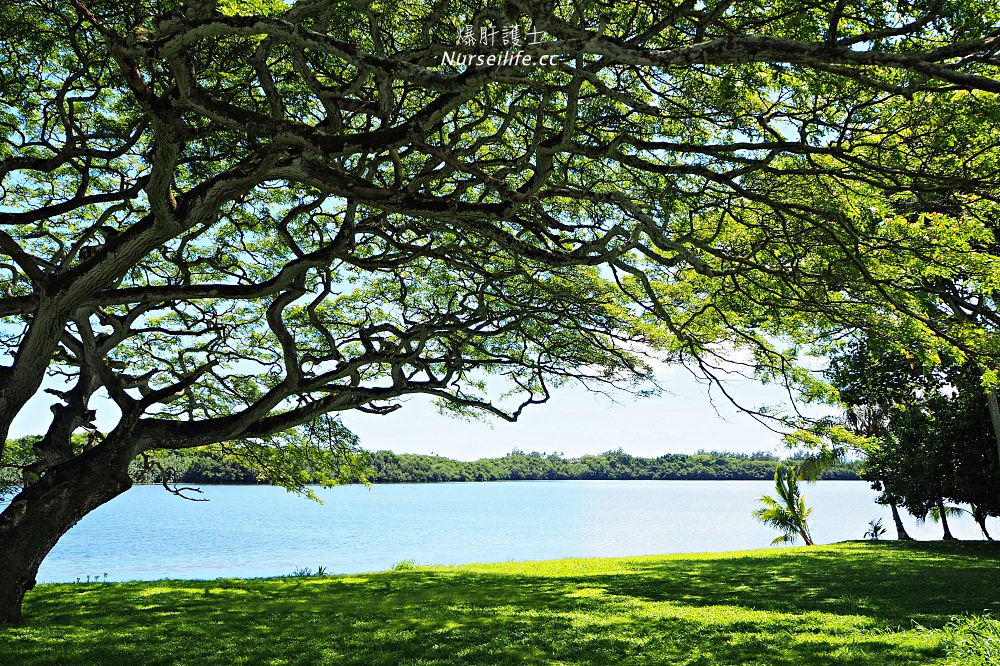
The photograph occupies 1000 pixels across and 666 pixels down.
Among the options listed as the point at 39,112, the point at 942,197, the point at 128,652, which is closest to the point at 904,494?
the point at 942,197

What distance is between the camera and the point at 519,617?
7.87 meters

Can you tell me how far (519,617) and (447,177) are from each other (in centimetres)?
476

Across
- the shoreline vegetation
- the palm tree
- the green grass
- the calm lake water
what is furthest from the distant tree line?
the green grass

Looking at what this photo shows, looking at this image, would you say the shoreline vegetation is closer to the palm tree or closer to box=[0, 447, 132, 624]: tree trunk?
the palm tree

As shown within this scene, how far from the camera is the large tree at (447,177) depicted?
493 cm

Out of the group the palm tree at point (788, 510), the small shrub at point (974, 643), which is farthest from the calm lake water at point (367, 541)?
the small shrub at point (974, 643)

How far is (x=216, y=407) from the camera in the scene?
490 inches

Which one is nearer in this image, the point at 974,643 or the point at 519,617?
the point at 974,643

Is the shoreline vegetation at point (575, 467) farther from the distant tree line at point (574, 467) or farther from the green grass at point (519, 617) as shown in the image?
the green grass at point (519, 617)

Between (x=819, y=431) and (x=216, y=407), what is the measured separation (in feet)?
30.8

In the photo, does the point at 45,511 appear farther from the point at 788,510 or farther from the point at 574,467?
the point at 574,467

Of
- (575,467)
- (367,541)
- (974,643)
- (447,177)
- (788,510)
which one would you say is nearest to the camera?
(974,643)

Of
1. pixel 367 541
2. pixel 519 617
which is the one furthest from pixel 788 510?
pixel 519 617

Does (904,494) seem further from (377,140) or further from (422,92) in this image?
(377,140)
